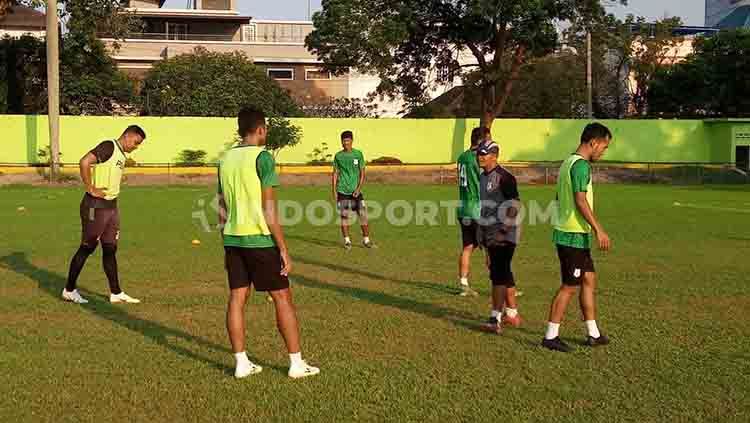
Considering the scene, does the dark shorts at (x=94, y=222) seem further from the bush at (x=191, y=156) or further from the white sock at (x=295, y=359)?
the bush at (x=191, y=156)

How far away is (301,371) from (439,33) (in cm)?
3568

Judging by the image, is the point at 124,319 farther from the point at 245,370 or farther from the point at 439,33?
the point at 439,33

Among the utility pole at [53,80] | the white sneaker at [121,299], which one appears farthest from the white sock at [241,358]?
the utility pole at [53,80]

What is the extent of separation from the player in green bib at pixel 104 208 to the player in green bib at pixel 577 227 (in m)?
4.61

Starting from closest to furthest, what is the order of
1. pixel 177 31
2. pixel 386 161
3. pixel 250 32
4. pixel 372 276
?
pixel 372 276 < pixel 386 161 < pixel 177 31 < pixel 250 32

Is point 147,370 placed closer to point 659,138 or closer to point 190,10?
point 659,138

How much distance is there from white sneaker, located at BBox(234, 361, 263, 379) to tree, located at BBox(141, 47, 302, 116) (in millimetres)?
38720

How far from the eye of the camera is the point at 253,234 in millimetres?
6266

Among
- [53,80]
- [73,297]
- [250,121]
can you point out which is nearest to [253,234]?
[250,121]

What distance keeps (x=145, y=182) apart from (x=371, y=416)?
30.5 m

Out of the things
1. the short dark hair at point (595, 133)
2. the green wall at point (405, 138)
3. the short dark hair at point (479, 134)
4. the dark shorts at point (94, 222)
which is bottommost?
the dark shorts at point (94, 222)

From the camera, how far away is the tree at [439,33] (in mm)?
37375

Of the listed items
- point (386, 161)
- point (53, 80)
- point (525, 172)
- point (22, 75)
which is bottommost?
point (525, 172)

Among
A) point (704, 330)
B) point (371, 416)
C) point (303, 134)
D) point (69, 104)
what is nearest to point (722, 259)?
point (704, 330)
